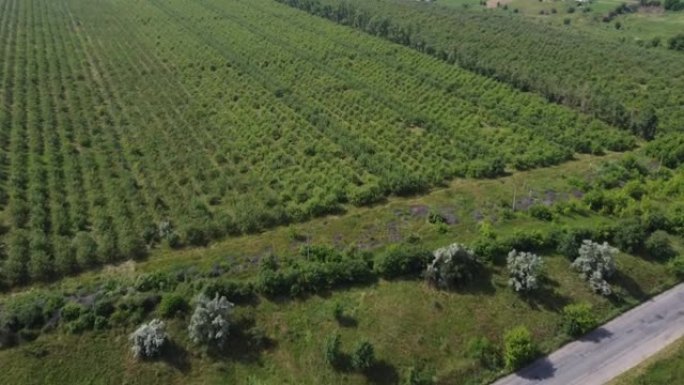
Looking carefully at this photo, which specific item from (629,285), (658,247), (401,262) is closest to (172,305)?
(401,262)

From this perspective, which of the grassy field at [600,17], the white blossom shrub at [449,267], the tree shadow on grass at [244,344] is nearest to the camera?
the tree shadow on grass at [244,344]

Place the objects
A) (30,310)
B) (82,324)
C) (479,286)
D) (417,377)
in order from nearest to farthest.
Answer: (417,377) < (30,310) < (82,324) < (479,286)

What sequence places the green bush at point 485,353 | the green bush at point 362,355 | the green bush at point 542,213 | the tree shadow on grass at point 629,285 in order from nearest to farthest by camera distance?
the green bush at point 362,355
the green bush at point 485,353
the tree shadow on grass at point 629,285
the green bush at point 542,213

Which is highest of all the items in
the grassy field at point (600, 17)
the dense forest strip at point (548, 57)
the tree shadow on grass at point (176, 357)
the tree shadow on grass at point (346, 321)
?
the grassy field at point (600, 17)

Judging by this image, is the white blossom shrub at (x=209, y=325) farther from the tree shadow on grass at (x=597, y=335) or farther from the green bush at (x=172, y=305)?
the tree shadow on grass at (x=597, y=335)

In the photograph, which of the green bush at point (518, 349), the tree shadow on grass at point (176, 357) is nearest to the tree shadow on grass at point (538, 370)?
the green bush at point (518, 349)

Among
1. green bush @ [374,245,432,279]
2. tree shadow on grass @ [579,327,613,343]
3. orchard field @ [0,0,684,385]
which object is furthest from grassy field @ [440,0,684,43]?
green bush @ [374,245,432,279]

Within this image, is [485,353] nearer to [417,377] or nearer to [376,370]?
[417,377]

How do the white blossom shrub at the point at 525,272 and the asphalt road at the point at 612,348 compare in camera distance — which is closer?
the asphalt road at the point at 612,348
